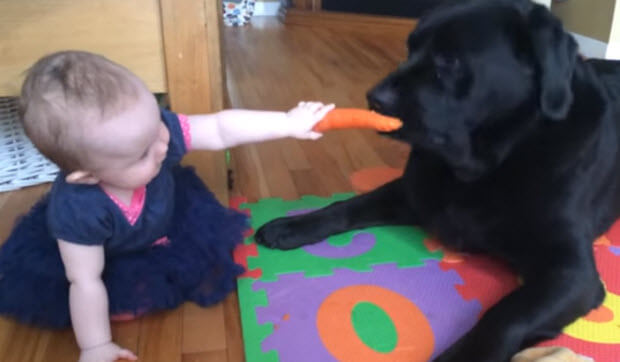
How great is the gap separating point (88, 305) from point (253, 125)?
39cm

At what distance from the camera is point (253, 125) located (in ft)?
3.13

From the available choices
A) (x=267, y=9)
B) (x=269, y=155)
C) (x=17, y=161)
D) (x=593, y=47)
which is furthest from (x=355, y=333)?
(x=267, y=9)

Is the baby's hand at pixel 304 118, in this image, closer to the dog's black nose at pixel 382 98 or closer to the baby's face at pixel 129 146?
the dog's black nose at pixel 382 98

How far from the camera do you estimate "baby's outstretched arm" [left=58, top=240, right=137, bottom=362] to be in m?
0.86

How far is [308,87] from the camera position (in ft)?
7.31

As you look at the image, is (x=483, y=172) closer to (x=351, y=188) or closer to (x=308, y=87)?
(x=351, y=188)

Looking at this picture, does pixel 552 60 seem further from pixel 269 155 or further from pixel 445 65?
pixel 269 155

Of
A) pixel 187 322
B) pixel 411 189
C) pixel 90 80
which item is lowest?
pixel 187 322

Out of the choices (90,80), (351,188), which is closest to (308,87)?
(351,188)

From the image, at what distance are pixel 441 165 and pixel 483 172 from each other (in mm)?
114

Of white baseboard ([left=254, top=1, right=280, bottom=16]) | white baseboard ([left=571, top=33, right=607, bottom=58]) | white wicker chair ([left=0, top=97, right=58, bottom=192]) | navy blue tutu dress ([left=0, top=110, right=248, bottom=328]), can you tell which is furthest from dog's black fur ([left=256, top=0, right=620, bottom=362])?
white baseboard ([left=254, top=1, right=280, bottom=16])

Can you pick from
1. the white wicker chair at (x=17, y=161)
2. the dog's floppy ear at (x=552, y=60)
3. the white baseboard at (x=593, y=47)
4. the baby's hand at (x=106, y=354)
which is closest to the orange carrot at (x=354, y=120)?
the dog's floppy ear at (x=552, y=60)

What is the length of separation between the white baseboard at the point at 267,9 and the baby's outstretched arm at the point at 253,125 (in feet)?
10.7

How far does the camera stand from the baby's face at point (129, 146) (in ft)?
2.59
